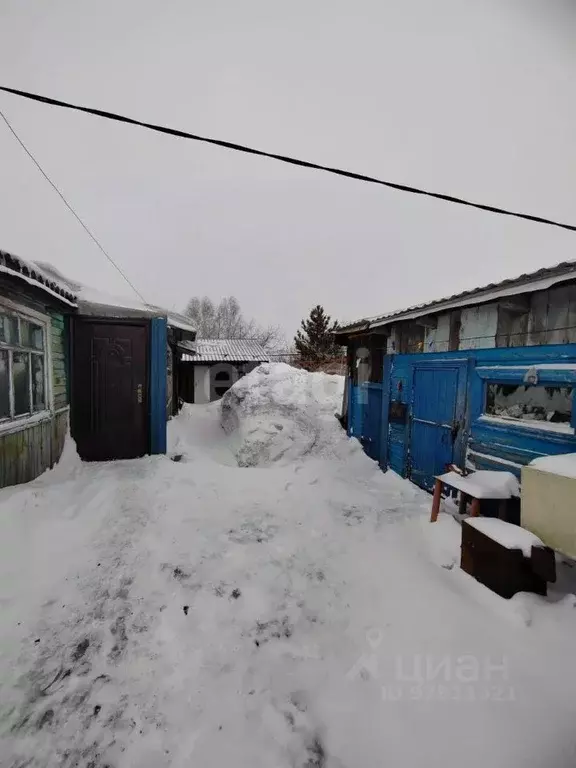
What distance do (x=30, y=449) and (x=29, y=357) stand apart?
51.6 inches

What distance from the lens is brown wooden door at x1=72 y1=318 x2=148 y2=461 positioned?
20.9 feet

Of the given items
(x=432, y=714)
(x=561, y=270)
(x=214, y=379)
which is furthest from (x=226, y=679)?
(x=214, y=379)

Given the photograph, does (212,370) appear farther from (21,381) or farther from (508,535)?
(508,535)

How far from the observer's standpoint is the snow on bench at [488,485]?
3.51 metres

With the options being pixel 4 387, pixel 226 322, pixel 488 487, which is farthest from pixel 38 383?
pixel 226 322

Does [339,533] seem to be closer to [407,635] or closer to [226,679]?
[407,635]

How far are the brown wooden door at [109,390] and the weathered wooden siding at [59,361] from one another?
184 mm

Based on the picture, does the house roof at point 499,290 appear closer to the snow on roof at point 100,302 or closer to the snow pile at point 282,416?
the snow pile at point 282,416

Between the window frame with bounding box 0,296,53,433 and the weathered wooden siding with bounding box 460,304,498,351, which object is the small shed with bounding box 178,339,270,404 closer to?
the window frame with bounding box 0,296,53,433

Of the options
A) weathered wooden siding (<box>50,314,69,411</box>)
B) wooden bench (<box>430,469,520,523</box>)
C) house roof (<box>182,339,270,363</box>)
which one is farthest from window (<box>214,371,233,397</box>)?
wooden bench (<box>430,469,520,523</box>)

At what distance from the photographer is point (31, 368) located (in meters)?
4.87

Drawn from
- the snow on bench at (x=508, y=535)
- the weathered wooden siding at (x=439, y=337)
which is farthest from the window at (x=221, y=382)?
the snow on bench at (x=508, y=535)

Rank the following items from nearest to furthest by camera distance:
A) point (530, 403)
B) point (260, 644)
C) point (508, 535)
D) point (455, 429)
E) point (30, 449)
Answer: point (260, 644), point (508, 535), point (530, 403), point (30, 449), point (455, 429)

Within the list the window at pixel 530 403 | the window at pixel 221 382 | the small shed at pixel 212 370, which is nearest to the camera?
the window at pixel 530 403
